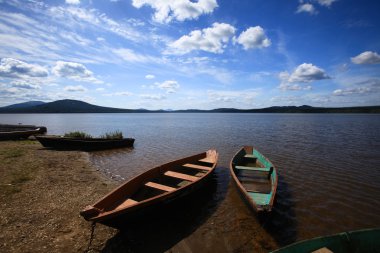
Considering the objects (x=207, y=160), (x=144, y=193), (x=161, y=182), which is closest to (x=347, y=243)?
(x=144, y=193)

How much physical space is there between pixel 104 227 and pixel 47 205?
3004 millimetres

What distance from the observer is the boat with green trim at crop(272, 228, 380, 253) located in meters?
4.45

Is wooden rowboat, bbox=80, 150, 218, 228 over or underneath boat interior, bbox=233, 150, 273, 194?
over

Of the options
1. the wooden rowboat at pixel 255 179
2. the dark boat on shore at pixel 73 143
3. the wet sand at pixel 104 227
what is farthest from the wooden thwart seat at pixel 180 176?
the dark boat on shore at pixel 73 143

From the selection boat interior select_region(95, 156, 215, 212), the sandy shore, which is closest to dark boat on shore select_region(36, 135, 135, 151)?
the sandy shore

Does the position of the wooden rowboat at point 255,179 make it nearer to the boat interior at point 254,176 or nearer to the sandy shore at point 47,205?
the boat interior at point 254,176

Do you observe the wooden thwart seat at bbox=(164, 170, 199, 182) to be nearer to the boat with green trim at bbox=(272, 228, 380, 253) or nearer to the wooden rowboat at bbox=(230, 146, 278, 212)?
the wooden rowboat at bbox=(230, 146, 278, 212)

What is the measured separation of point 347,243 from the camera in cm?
471

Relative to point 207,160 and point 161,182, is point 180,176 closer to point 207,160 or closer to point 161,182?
point 161,182

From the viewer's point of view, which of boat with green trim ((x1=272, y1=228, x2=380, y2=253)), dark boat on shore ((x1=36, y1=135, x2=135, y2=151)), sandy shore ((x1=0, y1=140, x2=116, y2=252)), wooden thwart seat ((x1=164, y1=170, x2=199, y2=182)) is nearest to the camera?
boat with green trim ((x1=272, y1=228, x2=380, y2=253))

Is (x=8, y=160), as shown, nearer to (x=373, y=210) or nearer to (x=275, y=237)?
(x=275, y=237)

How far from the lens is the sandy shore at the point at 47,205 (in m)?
6.16

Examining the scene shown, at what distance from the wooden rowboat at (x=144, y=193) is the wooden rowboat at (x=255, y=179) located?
1.84 metres

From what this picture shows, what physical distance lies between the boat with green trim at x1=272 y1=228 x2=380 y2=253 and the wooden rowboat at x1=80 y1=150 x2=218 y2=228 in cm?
437
